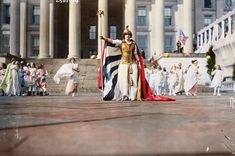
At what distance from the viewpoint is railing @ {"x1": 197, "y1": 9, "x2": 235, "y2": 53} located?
3078 centimetres

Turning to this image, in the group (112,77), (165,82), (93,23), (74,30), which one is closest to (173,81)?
(165,82)

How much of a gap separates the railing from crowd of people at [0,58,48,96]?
1514cm

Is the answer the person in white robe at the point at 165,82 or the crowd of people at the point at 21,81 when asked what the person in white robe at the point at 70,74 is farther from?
the person in white robe at the point at 165,82

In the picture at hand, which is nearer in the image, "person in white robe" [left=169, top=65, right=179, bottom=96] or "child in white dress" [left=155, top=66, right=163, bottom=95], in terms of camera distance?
"person in white robe" [left=169, top=65, right=179, bottom=96]

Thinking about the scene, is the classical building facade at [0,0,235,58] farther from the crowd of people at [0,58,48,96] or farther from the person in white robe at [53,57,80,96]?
the person in white robe at [53,57,80,96]

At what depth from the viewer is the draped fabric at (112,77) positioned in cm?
1307

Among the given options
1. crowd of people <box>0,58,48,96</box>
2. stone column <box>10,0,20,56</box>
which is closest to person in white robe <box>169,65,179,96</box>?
crowd of people <box>0,58,48,96</box>

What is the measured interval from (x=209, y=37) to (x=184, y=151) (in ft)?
120

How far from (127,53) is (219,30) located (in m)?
24.3

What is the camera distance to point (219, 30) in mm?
35312

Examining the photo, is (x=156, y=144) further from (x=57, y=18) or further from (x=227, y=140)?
(x=57, y=18)

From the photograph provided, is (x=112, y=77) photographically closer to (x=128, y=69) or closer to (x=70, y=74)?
(x=128, y=69)

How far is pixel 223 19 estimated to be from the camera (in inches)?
1296

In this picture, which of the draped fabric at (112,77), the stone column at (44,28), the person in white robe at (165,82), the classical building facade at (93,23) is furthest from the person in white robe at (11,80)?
the classical building facade at (93,23)
